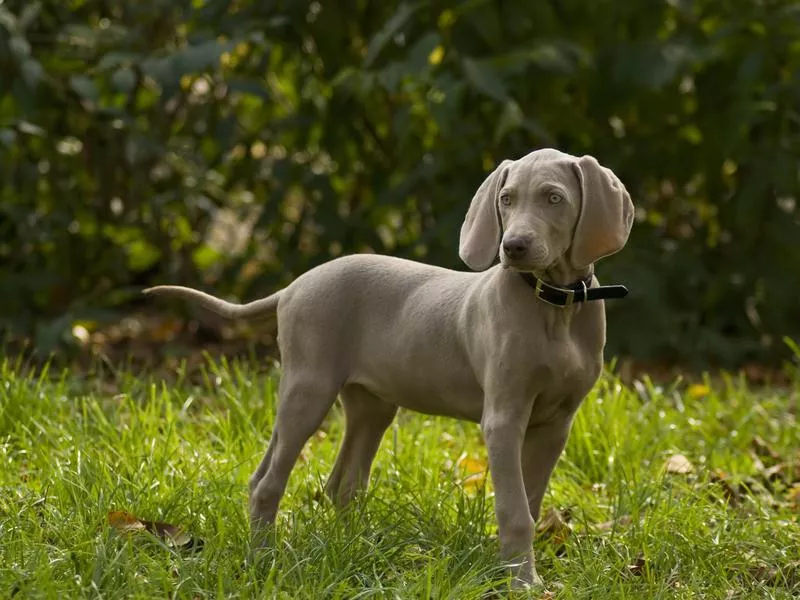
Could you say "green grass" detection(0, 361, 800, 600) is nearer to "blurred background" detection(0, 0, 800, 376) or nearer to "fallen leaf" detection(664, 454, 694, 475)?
"fallen leaf" detection(664, 454, 694, 475)

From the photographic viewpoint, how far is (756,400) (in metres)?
5.29

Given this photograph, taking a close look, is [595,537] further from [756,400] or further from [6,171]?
[6,171]

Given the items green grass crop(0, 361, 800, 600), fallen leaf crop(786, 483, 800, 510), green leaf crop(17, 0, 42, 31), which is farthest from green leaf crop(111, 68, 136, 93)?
fallen leaf crop(786, 483, 800, 510)

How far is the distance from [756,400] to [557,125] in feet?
5.27

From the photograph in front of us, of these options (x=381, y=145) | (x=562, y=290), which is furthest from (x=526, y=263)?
(x=381, y=145)

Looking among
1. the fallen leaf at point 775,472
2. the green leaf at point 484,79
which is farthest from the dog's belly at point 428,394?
the green leaf at point 484,79

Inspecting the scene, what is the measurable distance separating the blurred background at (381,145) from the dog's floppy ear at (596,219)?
2.13 metres

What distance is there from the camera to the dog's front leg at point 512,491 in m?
3.16

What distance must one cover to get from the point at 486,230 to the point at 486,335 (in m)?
0.27

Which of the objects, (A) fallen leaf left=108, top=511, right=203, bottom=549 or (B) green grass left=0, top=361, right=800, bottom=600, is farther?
(A) fallen leaf left=108, top=511, right=203, bottom=549

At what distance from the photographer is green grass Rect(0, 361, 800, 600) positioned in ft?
9.95

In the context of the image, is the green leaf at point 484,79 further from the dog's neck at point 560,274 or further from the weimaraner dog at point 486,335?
the dog's neck at point 560,274

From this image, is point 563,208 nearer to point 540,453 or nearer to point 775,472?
point 540,453

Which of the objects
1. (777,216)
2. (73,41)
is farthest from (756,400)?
(73,41)
